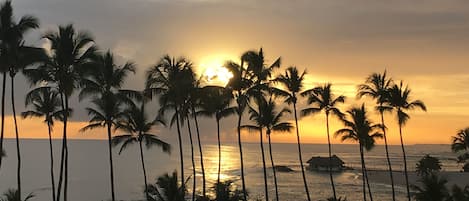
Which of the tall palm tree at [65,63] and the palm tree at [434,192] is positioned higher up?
the tall palm tree at [65,63]

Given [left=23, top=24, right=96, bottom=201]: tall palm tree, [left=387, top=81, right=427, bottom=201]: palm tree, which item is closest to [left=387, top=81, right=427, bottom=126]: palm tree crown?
[left=387, top=81, right=427, bottom=201]: palm tree

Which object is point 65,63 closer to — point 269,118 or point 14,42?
point 14,42

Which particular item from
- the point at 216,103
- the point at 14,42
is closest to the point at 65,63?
the point at 14,42

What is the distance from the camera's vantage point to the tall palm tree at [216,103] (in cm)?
3161

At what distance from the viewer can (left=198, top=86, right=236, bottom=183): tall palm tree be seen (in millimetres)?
31609

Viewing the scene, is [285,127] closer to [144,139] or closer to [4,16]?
[144,139]

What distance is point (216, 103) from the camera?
3303 cm

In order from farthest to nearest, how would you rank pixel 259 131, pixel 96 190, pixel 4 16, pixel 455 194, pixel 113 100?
pixel 96 190
pixel 259 131
pixel 113 100
pixel 455 194
pixel 4 16

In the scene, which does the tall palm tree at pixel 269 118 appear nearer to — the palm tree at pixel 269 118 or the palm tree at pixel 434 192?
the palm tree at pixel 269 118

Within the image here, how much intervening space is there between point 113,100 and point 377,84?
62.0 feet

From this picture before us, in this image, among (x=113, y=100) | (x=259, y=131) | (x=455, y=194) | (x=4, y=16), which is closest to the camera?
(x=4, y=16)

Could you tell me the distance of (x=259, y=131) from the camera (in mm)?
34719

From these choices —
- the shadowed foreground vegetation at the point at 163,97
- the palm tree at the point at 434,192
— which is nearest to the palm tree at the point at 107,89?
the shadowed foreground vegetation at the point at 163,97

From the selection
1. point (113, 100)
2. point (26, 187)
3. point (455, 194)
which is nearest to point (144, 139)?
point (113, 100)
